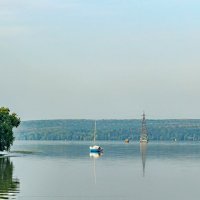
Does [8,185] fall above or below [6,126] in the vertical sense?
below

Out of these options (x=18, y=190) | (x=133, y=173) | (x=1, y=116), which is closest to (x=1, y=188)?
(x=18, y=190)

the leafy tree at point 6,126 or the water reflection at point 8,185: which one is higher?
the leafy tree at point 6,126

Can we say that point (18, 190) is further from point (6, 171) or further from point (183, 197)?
point (6, 171)

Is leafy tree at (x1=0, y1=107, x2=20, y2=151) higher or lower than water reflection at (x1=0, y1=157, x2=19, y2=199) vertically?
higher

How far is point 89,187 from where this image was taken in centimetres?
8988

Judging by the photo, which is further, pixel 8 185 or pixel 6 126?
pixel 6 126

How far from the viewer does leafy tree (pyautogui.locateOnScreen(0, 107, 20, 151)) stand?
17938cm

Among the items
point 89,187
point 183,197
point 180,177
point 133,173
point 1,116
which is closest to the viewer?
point 183,197

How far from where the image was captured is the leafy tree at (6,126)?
179 metres

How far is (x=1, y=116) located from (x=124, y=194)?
355 feet

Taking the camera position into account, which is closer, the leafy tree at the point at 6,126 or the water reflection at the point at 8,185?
the water reflection at the point at 8,185

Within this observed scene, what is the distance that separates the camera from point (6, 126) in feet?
594

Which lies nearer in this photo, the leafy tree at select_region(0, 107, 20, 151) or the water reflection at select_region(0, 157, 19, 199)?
the water reflection at select_region(0, 157, 19, 199)

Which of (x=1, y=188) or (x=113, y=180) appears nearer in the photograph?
(x=1, y=188)
